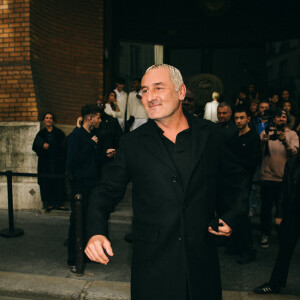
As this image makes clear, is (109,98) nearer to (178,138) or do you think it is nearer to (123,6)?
(123,6)

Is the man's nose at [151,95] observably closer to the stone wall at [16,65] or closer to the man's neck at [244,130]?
the man's neck at [244,130]

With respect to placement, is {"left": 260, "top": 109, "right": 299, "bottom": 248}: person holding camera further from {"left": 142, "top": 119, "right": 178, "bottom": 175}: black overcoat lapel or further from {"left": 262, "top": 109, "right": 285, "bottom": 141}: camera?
{"left": 142, "top": 119, "right": 178, "bottom": 175}: black overcoat lapel

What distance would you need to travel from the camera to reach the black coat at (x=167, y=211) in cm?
191

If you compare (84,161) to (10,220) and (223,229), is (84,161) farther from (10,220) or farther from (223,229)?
(223,229)

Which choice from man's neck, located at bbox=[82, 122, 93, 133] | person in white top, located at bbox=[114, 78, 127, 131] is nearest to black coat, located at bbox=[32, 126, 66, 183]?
person in white top, located at bbox=[114, 78, 127, 131]

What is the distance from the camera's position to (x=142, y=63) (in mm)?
11070

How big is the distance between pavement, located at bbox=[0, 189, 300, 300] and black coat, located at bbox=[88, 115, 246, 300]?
6.23 feet

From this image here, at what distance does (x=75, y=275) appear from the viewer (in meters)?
4.24

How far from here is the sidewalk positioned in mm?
3781

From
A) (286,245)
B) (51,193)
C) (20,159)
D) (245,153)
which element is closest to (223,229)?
(286,245)

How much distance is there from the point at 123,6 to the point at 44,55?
3.83 meters

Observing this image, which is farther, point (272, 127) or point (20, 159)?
point (20, 159)

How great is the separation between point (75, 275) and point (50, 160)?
3416 millimetres

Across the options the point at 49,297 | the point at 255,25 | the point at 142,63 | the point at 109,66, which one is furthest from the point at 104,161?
the point at 255,25
